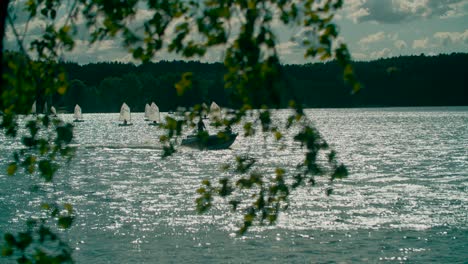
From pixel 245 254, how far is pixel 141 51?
1956 cm

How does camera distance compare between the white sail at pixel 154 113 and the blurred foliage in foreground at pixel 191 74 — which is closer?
the blurred foliage in foreground at pixel 191 74

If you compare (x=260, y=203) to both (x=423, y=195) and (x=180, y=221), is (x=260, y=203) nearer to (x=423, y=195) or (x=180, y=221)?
(x=180, y=221)

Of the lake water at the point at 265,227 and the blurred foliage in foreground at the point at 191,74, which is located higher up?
the blurred foliage in foreground at the point at 191,74

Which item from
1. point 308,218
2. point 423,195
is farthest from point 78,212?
point 423,195

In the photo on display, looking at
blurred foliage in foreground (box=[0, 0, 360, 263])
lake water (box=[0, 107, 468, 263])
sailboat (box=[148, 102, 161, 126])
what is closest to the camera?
blurred foliage in foreground (box=[0, 0, 360, 263])

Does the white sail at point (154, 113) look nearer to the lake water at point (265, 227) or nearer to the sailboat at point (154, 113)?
the sailboat at point (154, 113)

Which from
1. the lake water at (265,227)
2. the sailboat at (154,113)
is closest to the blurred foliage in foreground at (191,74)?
the lake water at (265,227)

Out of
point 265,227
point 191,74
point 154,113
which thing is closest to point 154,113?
point 154,113

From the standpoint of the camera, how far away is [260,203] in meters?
4.75

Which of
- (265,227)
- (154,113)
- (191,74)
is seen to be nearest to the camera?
(191,74)

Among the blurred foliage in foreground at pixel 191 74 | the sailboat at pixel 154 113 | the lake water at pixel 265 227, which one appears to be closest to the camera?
the blurred foliage in foreground at pixel 191 74

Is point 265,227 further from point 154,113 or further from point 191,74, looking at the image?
point 154,113

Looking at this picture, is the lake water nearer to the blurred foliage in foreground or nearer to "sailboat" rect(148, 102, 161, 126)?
the blurred foliage in foreground

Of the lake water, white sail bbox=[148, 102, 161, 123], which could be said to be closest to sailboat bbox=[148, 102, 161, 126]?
white sail bbox=[148, 102, 161, 123]
